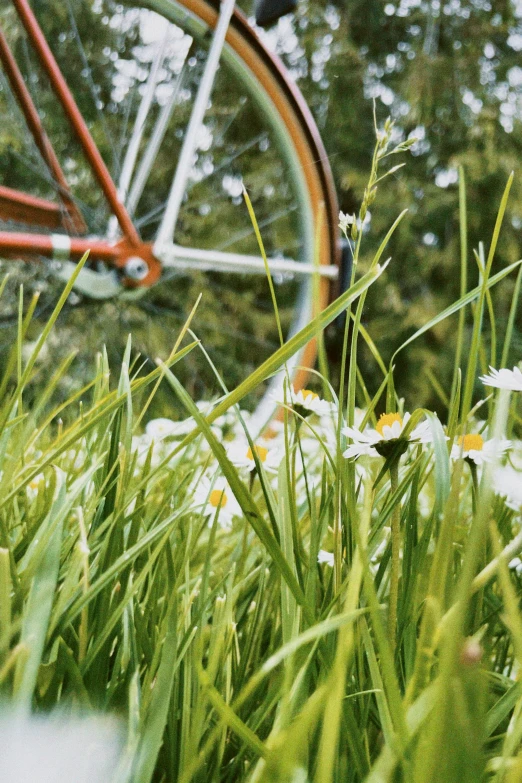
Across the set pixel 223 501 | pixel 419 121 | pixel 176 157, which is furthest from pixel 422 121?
pixel 223 501

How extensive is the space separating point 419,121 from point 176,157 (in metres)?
0.67

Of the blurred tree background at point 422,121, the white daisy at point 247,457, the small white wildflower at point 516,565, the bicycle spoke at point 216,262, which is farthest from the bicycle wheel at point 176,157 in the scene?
the small white wildflower at point 516,565

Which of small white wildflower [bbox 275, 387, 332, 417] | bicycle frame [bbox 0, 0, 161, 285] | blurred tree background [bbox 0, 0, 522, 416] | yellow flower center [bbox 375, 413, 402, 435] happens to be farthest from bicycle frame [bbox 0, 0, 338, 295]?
Answer: yellow flower center [bbox 375, 413, 402, 435]

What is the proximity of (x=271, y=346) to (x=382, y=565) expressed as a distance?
1.45m

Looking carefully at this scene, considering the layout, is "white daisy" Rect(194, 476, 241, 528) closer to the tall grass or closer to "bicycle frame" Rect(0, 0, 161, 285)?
the tall grass

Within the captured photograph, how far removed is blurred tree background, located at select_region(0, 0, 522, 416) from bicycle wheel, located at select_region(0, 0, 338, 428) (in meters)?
0.05

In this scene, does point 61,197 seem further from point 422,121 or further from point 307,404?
point 422,121

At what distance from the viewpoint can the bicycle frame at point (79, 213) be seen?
1041mm

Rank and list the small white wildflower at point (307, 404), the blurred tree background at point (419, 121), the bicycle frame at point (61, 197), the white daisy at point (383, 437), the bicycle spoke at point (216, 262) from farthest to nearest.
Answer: the blurred tree background at point (419, 121), the bicycle spoke at point (216, 262), the bicycle frame at point (61, 197), the small white wildflower at point (307, 404), the white daisy at point (383, 437)

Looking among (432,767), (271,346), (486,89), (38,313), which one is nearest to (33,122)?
(38,313)

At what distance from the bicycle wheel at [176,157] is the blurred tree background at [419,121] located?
0.05 m

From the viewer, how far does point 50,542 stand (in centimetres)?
27

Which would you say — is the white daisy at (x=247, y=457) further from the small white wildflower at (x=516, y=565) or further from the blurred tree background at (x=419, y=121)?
the blurred tree background at (x=419, y=121)

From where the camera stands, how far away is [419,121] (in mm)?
1826
